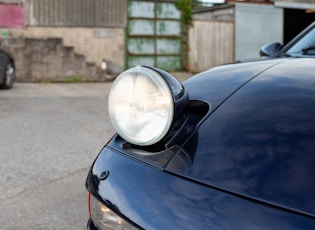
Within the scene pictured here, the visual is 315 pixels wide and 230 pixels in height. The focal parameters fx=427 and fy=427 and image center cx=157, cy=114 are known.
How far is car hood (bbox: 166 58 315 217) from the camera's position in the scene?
1076mm

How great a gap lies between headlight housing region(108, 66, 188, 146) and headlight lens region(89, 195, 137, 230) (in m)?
0.23

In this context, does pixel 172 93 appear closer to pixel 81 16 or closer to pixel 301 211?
pixel 301 211

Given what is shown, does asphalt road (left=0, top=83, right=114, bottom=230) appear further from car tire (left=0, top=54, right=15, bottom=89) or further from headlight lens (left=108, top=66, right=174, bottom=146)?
headlight lens (left=108, top=66, right=174, bottom=146)

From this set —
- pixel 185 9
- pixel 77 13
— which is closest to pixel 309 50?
pixel 77 13

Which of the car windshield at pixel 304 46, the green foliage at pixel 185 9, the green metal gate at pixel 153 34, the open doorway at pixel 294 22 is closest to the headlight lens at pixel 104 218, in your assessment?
the car windshield at pixel 304 46

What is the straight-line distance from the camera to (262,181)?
1.10 m

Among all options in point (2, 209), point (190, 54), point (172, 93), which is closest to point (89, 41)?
point (190, 54)

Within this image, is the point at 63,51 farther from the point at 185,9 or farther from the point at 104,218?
the point at 104,218

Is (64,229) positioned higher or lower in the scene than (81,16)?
lower

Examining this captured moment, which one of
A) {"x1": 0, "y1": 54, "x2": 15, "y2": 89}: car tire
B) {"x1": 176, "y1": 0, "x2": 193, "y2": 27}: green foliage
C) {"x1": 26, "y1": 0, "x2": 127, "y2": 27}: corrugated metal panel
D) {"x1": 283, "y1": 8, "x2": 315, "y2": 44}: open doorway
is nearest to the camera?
{"x1": 0, "y1": 54, "x2": 15, "y2": 89}: car tire

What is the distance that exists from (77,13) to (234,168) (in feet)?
38.3

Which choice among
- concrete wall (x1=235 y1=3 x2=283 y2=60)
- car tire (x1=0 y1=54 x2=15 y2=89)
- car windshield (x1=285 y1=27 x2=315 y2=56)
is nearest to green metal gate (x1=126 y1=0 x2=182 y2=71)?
concrete wall (x1=235 y1=3 x2=283 y2=60)

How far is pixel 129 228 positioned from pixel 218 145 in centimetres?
36

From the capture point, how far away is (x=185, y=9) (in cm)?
1375
